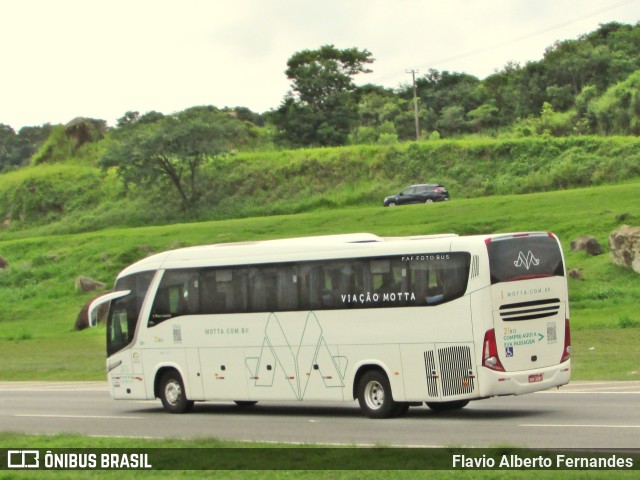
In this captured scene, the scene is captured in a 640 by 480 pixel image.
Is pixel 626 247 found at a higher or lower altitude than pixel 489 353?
higher

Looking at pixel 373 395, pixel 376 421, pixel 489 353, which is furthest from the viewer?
pixel 373 395

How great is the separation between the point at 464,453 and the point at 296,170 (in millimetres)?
65212

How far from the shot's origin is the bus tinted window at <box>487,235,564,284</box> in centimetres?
1953

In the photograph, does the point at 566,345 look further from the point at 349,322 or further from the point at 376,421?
the point at 349,322

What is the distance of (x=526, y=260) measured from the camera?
1989cm

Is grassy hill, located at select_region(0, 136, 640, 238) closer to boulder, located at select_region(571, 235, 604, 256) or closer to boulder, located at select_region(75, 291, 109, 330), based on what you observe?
boulder, located at select_region(571, 235, 604, 256)

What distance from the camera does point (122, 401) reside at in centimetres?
2716

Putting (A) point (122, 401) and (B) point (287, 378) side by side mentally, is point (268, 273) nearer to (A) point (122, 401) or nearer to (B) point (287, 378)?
Result: (B) point (287, 378)

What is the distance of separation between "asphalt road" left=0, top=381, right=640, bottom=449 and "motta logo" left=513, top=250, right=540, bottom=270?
2.56 m

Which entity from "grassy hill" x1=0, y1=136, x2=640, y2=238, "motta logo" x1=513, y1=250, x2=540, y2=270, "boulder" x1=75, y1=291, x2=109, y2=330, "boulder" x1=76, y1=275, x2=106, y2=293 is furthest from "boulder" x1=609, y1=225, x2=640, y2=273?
"boulder" x1=76, y1=275, x2=106, y2=293

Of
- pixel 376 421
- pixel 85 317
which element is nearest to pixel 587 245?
pixel 85 317

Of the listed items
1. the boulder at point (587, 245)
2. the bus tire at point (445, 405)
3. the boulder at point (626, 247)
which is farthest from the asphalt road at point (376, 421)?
the boulder at point (587, 245)

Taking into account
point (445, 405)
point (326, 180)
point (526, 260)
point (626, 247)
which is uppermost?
point (326, 180)

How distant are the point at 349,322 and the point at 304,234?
38.7 metres
